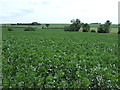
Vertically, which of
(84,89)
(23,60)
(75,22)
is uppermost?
(75,22)

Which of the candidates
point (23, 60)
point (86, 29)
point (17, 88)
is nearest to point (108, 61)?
point (23, 60)

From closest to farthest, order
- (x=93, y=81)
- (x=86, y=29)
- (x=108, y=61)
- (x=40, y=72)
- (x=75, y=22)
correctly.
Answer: (x=93, y=81), (x=40, y=72), (x=108, y=61), (x=86, y=29), (x=75, y=22)

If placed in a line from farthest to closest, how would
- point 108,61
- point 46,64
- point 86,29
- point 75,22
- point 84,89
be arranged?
point 75,22 < point 86,29 < point 108,61 < point 46,64 < point 84,89

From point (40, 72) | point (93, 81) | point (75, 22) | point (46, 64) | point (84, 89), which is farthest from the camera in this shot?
point (75, 22)

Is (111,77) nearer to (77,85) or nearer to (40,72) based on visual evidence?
(77,85)

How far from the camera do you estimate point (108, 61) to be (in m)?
9.39

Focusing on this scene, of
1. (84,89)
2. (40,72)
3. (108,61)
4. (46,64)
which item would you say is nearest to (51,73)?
(40,72)

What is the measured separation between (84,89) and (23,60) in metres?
4.08

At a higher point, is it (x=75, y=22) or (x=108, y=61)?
(x=75, y=22)

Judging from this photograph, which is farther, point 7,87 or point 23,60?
point 23,60

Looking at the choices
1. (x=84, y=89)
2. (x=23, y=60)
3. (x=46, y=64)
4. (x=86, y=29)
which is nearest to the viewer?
(x=84, y=89)

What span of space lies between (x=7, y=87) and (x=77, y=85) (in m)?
2.33

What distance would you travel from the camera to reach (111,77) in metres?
6.16

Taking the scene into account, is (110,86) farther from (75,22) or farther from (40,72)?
(75,22)
